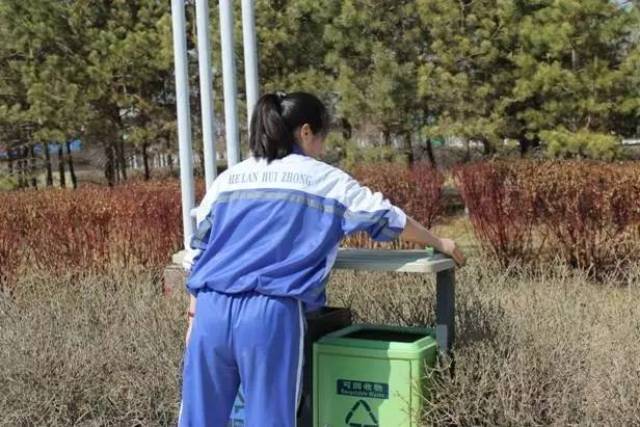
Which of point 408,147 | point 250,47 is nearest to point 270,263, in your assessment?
point 250,47

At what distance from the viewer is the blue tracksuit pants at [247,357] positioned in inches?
94.6

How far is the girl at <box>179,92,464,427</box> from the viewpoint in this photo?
2.41 m

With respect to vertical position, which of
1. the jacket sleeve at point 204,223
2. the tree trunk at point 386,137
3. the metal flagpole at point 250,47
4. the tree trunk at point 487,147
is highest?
the metal flagpole at point 250,47

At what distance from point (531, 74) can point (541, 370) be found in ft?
32.7

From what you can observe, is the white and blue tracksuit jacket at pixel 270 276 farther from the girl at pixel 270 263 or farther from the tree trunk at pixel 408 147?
the tree trunk at pixel 408 147

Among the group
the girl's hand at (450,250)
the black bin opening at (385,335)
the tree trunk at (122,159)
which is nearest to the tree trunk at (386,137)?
the tree trunk at (122,159)

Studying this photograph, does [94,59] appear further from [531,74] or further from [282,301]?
[282,301]

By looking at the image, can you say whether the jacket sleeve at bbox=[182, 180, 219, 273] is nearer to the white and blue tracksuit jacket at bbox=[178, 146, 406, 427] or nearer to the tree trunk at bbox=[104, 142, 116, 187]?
the white and blue tracksuit jacket at bbox=[178, 146, 406, 427]

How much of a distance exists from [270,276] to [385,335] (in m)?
0.72

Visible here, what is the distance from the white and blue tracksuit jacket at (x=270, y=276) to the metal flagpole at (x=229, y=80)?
180 centimetres

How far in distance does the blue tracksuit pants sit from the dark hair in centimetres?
46

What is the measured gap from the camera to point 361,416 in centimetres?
270

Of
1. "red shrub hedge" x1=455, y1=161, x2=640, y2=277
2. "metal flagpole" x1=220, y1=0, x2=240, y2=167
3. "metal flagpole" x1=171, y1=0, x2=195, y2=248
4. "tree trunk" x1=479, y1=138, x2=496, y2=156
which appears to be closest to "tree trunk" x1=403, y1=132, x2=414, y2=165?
"tree trunk" x1=479, y1=138, x2=496, y2=156

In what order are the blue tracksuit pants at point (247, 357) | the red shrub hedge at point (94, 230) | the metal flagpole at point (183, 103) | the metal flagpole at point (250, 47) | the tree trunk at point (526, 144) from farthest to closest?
the tree trunk at point (526, 144) < the red shrub hedge at point (94, 230) < the metal flagpole at point (183, 103) < the metal flagpole at point (250, 47) < the blue tracksuit pants at point (247, 357)
